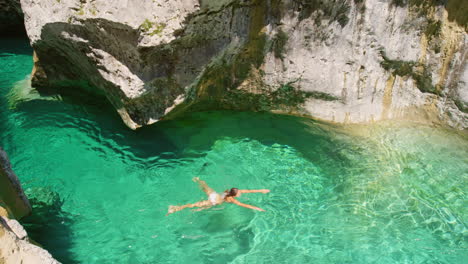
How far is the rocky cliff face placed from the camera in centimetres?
559

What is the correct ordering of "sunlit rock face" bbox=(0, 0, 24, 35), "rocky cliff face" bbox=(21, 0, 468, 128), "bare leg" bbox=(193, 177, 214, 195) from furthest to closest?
"sunlit rock face" bbox=(0, 0, 24, 35), "bare leg" bbox=(193, 177, 214, 195), "rocky cliff face" bbox=(21, 0, 468, 128)

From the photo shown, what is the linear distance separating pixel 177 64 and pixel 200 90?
86cm

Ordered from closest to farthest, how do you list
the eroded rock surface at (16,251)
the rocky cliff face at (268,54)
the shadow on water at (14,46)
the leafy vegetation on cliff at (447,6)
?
the eroded rock surface at (16,251) → the rocky cliff face at (268,54) → the leafy vegetation on cliff at (447,6) → the shadow on water at (14,46)

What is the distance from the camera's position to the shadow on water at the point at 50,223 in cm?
507

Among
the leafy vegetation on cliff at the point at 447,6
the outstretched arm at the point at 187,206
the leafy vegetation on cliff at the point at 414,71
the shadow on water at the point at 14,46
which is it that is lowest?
the outstretched arm at the point at 187,206

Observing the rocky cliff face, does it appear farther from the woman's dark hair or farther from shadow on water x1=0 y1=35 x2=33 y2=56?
shadow on water x1=0 y1=35 x2=33 y2=56

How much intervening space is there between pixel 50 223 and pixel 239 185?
272 centimetres

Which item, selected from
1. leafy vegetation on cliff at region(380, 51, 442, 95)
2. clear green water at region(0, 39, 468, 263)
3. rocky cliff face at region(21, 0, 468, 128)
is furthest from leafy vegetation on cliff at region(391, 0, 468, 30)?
clear green water at region(0, 39, 468, 263)

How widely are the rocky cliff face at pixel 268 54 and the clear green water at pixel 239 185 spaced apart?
525 millimetres

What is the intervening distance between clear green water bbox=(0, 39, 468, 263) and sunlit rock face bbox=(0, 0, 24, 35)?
4.53 m

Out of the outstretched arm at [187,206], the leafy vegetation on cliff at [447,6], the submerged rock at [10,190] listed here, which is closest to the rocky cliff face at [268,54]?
the leafy vegetation on cliff at [447,6]

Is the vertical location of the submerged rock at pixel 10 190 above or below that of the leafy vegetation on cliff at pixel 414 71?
below

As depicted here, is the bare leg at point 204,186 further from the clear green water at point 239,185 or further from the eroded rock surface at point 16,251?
the eroded rock surface at point 16,251

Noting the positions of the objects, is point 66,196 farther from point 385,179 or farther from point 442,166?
point 442,166
